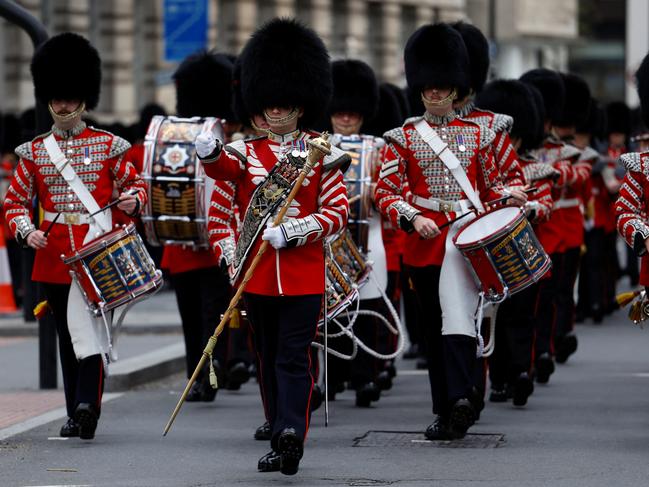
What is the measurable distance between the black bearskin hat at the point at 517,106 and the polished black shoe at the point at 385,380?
1.66 m

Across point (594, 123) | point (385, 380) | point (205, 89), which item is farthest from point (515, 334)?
point (594, 123)

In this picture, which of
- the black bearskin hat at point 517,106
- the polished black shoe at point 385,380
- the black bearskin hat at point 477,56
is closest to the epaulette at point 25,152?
the black bearskin hat at point 477,56

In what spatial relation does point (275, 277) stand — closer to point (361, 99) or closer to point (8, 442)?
point (8, 442)

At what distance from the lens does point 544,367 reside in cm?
1320

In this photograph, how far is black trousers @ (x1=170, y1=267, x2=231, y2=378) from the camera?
490 inches

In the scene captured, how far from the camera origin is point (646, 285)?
10.2 m

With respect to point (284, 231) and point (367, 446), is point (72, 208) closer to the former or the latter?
point (284, 231)

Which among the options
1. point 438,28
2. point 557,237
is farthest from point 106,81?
point 438,28

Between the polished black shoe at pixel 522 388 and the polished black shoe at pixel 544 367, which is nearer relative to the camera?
A: the polished black shoe at pixel 522 388

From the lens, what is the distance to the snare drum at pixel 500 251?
10.2m

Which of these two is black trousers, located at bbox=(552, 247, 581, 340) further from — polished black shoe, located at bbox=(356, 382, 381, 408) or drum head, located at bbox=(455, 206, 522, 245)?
drum head, located at bbox=(455, 206, 522, 245)

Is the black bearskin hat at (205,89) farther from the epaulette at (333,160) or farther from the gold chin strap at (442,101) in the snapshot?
the epaulette at (333,160)

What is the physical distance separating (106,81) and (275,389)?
25275mm

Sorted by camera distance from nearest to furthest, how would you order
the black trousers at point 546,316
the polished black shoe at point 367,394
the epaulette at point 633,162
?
the epaulette at point 633,162, the polished black shoe at point 367,394, the black trousers at point 546,316
